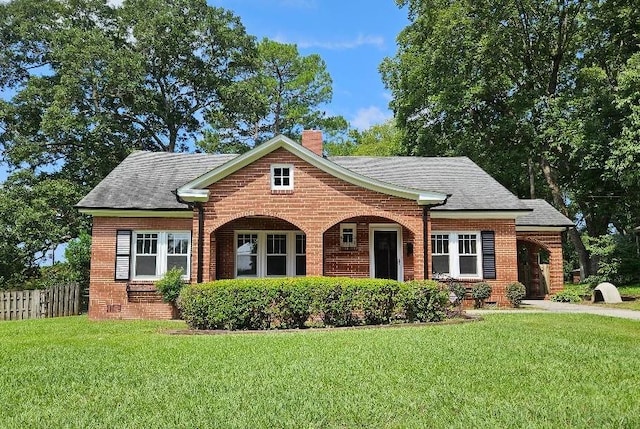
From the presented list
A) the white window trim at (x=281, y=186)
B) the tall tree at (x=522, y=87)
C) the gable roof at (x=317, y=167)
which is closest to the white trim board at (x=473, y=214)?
the gable roof at (x=317, y=167)

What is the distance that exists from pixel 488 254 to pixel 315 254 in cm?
665

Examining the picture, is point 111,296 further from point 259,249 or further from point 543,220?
point 543,220

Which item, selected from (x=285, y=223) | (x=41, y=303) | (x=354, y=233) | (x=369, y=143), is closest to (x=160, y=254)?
(x=285, y=223)

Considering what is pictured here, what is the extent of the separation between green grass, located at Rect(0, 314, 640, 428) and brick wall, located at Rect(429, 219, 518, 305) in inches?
293

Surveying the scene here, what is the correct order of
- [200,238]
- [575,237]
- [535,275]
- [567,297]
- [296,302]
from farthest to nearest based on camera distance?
[575,237] < [535,275] < [567,297] < [200,238] < [296,302]

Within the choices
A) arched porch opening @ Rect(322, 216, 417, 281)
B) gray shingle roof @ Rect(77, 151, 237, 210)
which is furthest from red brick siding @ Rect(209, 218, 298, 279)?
arched porch opening @ Rect(322, 216, 417, 281)

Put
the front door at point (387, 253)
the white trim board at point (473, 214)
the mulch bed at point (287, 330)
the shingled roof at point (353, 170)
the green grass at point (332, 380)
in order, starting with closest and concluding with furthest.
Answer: the green grass at point (332, 380) → the mulch bed at point (287, 330) → the shingled roof at point (353, 170) → the front door at point (387, 253) → the white trim board at point (473, 214)

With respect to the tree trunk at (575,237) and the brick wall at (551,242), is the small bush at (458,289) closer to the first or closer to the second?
the brick wall at (551,242)

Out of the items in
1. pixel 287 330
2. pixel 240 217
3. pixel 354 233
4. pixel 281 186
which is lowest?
pixel 287 330

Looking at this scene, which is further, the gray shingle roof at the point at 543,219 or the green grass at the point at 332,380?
the gray shingle roof at the point at 543,219

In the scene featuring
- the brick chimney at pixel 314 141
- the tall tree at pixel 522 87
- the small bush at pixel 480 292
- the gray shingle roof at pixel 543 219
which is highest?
the tall tree at pixel 522 87

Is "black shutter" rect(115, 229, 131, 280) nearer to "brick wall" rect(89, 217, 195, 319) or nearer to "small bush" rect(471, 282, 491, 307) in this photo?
"brick wall" rect(89, 217, 195, 319)

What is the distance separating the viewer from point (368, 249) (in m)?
17.5

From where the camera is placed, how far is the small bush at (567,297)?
20625 millimetres
